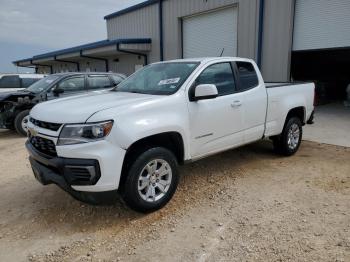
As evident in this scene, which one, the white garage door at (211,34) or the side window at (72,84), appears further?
the white garage door at (211,34)

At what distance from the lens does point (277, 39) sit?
436 inches

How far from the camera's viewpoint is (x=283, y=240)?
9.82 feet

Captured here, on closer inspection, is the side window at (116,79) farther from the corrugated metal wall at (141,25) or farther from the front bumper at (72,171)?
the corrugated metal wall at (141,25)

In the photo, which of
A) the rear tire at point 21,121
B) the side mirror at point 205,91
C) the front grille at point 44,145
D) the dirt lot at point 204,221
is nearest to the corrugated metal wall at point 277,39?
the dirt lot at point 204,221

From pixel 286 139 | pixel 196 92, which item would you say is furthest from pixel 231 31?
pixel 196 92

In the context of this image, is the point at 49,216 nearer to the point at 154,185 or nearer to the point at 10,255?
the point at 10,255

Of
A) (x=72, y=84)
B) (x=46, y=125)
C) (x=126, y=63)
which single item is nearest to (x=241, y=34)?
(x=72, y=84)

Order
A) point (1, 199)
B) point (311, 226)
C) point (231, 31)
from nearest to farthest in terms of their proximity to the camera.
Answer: point (311, 226), point (1, 199), point (231, 31)

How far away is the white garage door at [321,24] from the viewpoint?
378 inches

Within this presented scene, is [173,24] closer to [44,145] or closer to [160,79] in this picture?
[160,79]

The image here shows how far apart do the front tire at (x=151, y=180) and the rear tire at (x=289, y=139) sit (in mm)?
2760

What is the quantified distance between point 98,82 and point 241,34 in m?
6.48

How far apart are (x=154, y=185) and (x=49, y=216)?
4.40ft

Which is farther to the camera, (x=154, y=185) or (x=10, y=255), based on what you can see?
(x=154, y=185)
